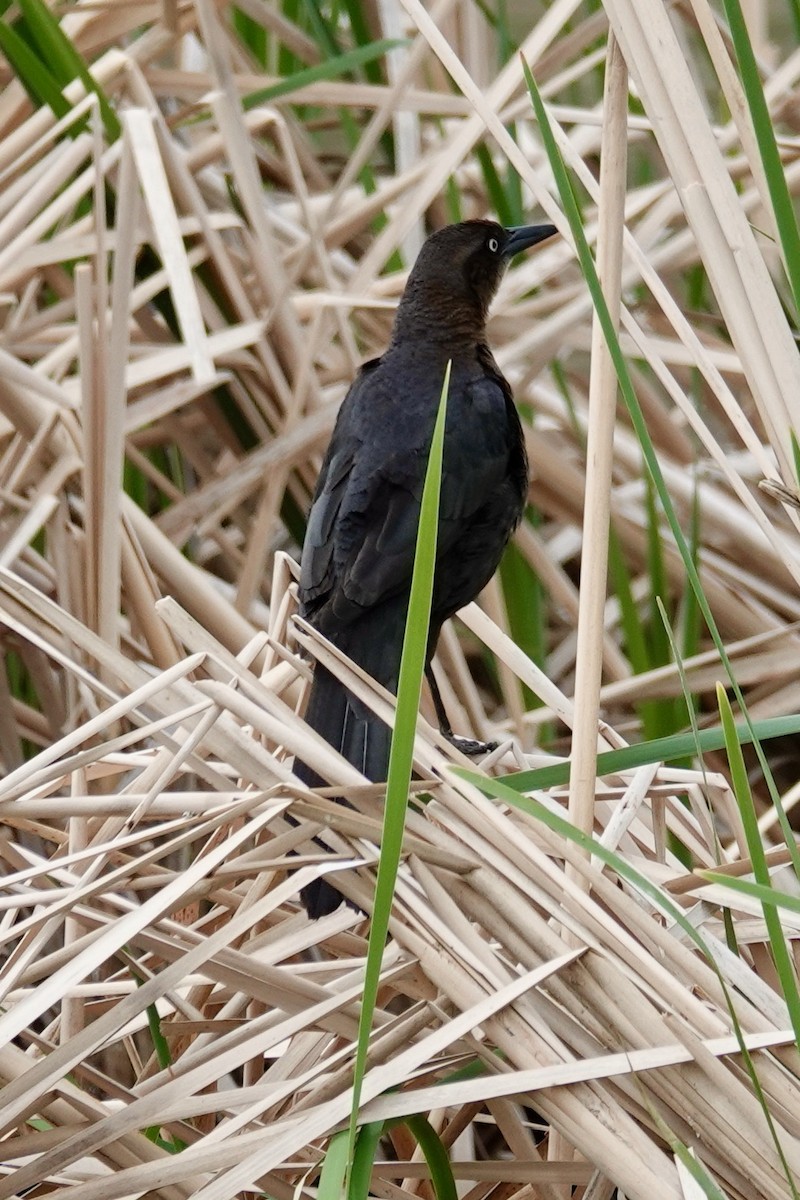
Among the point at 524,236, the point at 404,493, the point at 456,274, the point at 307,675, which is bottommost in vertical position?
the point at 307,675

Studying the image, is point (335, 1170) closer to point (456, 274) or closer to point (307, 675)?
point (307, 675)

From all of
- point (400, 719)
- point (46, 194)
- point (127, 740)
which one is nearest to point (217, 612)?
point (46, 194)

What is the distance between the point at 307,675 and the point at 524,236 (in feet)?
3.22

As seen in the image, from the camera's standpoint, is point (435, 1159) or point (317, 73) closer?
point (435, 1159)

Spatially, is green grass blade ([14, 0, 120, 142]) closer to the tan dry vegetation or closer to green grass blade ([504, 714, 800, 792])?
the tan dry vegetation

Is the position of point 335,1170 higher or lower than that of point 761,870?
lower

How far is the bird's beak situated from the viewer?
7.72 feet

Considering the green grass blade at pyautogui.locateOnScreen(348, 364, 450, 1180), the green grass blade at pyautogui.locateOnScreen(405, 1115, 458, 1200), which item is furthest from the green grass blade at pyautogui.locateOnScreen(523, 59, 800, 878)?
the green grass blade at pyautogui.locateOnScreen(405, 1115, 458, 1200)

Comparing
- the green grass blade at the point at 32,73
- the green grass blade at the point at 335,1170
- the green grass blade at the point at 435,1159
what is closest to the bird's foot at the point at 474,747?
the green grass blade at the point at 435,1159

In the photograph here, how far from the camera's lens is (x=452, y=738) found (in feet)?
6.83

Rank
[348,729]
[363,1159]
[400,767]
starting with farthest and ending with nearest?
[348,729]
[363,1159]
[400,767]

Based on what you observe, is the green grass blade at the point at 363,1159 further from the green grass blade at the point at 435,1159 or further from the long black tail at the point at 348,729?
the long black tail at the point at 348,729

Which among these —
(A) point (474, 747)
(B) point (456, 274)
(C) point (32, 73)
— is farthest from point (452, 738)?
(C) point (32, 73)

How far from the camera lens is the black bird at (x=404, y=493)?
1.94 metres
